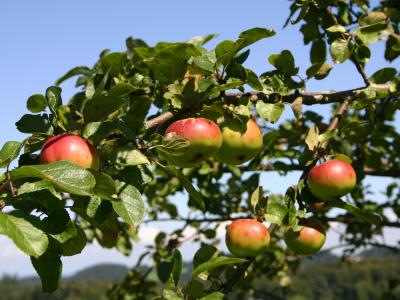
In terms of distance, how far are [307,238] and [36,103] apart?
3.43 feet

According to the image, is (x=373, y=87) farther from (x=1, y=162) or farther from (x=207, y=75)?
(x=1, y=162)

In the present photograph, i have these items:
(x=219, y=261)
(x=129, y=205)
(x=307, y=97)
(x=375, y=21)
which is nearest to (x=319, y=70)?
(x=307, y=97)

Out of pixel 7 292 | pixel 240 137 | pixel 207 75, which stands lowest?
pixel 7 292

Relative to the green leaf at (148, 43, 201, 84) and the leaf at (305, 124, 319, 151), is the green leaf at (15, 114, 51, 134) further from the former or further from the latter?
the leaf at (305, 124, 319, 151)

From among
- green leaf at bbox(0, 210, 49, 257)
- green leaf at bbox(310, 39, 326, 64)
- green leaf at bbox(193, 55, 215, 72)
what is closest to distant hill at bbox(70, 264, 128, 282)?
green leaf at bbox(310, 39, 326, 64)

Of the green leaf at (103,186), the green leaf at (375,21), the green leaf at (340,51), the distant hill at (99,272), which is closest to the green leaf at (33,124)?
the green leaf at (103,186)

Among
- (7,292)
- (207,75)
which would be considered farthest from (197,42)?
(7,292)

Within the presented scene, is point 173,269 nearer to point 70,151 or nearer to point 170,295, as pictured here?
point 170,295

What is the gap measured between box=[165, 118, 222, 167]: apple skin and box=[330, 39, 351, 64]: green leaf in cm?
69

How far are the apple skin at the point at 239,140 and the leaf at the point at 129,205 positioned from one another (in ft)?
1.23

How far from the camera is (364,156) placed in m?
3.35

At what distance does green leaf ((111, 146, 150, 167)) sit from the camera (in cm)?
141

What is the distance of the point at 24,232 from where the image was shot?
1.10 meters

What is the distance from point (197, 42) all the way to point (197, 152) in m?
0.73
